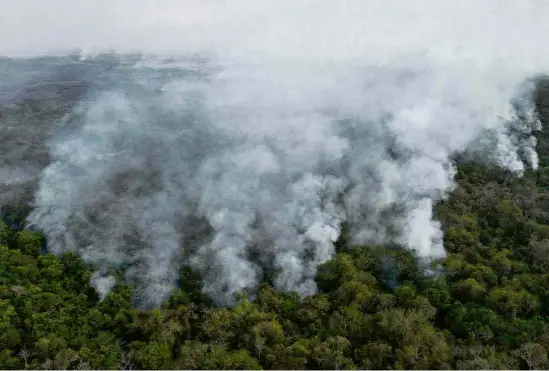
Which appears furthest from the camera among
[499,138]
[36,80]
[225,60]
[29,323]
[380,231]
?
[225,60]

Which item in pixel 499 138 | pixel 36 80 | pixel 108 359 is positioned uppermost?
pixel 36 80

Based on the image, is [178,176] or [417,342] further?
[178,176]

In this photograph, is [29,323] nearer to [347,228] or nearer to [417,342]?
[417,342]

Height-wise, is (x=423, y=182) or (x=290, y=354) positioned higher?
(x=423, y=182)

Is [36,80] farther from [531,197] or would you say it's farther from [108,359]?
[531,197]

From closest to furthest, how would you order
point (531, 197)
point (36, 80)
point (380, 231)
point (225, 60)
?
point (380, 231)
point (531, 197)
point (36, 80)
point (225, 60)

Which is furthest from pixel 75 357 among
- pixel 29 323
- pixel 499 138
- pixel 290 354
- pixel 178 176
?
pixel 499 138
